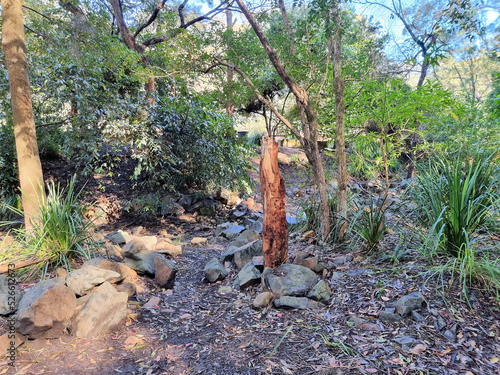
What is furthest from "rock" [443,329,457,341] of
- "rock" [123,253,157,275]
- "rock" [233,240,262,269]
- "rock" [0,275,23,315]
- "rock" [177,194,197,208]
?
"rock" [177,194,197,208]

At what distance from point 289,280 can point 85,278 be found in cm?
192

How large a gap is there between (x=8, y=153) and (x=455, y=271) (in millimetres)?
7248

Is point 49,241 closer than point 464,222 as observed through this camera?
No

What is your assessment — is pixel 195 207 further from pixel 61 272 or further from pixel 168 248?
pixel 61 272

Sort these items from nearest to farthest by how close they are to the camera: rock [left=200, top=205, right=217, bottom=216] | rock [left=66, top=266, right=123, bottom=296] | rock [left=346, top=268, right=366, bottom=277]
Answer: rock [left=66, top=266, right=123, bottom=296], rock [left=346, top=268, right=366, bottom=277], rock [left=200, top=205, right=217, bottom=216]

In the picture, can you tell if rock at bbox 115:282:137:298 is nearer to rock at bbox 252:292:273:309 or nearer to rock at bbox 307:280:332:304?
rock at bbox 252:292:273:309

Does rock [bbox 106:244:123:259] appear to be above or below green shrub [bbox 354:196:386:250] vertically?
below

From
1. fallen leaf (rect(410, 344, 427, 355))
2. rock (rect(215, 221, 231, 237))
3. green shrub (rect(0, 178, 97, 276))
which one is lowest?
rock (rect(215, 221, 231, 237))

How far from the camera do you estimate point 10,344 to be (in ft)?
6.73

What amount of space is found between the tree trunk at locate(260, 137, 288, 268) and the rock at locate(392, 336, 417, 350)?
1.52 meters

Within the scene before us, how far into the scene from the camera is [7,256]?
2.95 meters

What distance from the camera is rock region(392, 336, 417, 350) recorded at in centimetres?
194

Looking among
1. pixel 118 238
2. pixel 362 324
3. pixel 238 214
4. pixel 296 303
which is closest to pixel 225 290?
pixel 296 303

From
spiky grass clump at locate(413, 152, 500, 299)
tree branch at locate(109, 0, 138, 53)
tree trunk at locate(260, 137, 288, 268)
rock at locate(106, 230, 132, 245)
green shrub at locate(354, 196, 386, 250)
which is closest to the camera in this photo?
spiky grass clump at locate(413, 152, 500, 299)
